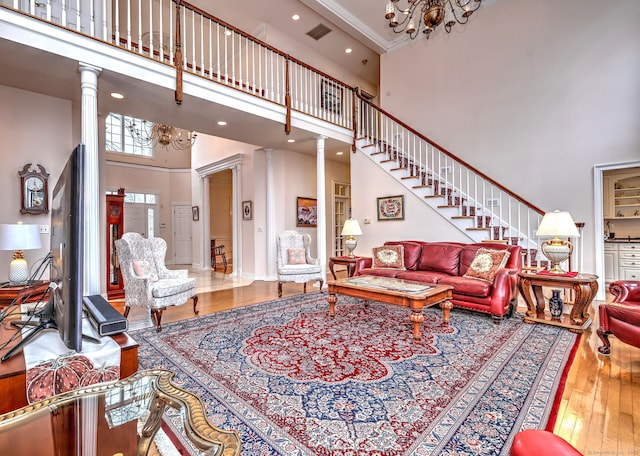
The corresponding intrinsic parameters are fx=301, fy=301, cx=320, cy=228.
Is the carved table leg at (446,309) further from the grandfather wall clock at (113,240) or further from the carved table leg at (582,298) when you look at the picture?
the grandfather wall clock at (113,240)

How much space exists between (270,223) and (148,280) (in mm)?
3442

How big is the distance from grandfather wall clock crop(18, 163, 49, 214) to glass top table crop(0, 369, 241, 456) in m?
4.06

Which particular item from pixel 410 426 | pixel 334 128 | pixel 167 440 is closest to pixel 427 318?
pixel 410 426

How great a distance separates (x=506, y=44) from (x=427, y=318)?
5510 millimetres

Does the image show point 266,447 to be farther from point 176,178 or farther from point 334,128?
point 176,178

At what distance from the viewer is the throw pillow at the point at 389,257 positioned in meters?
4.77

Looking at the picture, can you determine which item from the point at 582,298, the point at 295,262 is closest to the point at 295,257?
the point at 295,262

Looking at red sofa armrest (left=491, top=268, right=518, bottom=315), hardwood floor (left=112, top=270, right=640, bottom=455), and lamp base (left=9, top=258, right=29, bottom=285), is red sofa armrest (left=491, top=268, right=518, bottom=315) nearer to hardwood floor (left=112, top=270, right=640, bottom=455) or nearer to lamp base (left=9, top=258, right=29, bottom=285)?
hardwood floor (left=112, top=270, right=640, bottom=455)

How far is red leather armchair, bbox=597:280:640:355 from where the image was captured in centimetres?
222

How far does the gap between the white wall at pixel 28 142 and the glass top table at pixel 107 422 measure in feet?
12.2

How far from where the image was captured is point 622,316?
2307mm

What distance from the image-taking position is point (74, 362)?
3.84ft

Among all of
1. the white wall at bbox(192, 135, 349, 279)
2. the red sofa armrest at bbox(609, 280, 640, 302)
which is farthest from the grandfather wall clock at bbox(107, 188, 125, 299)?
the red sofa armrest at bbox(609, 280, 640, 302)

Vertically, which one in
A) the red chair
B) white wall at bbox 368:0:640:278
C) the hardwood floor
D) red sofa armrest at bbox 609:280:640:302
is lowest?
the hardwood floor
